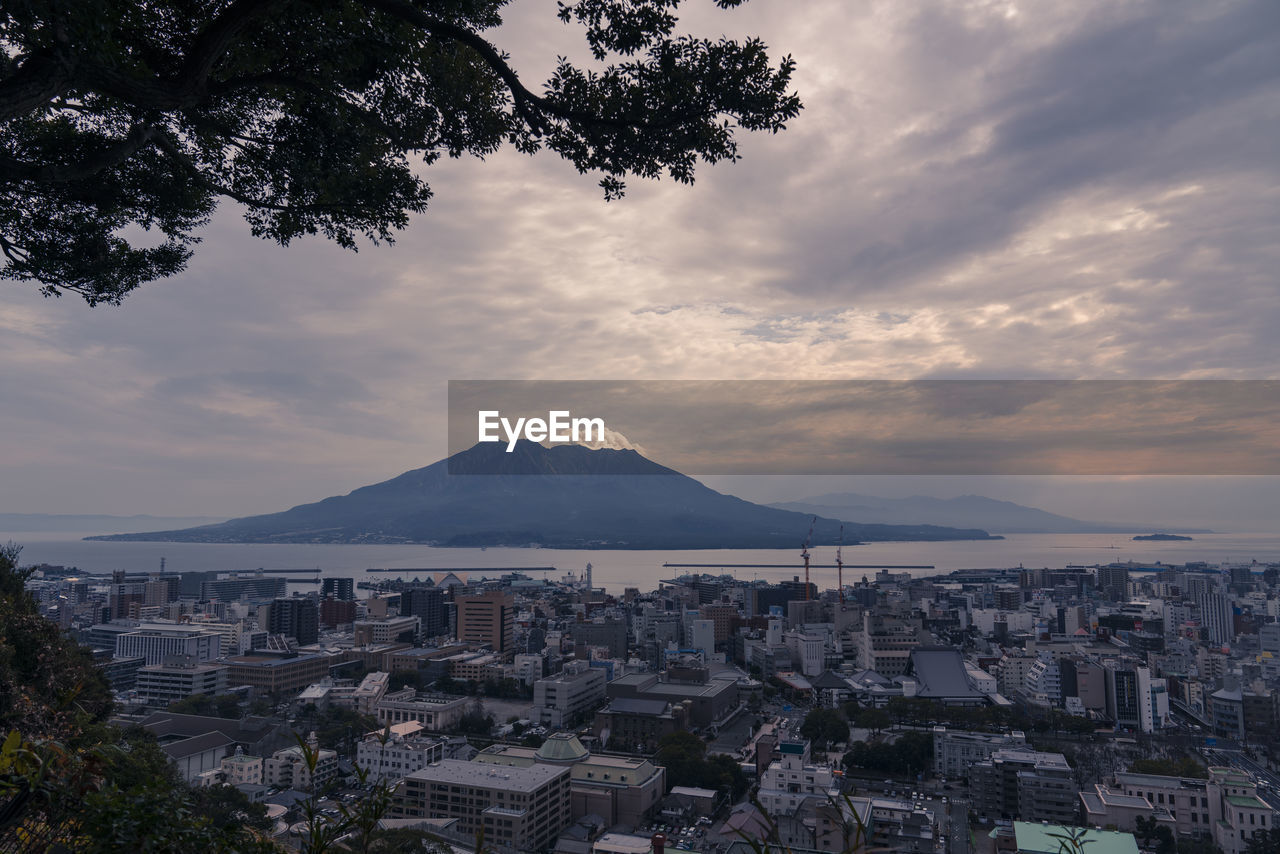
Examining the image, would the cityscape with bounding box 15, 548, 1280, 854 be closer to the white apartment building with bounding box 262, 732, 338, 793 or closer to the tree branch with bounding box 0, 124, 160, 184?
Answer: the white apartment building with bounding box 262, 732, 338, 793

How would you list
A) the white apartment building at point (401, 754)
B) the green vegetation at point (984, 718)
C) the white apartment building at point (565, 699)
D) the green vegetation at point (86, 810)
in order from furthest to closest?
the white apartment building at point (565, 699) → the green vegetation at point (984, 718) → the white apartment building at point (401, 754) → the green vegetation at point (86, 810)

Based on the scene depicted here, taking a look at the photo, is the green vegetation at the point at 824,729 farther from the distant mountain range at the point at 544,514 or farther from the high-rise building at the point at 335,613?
the distant mountain range at the point at 544,514

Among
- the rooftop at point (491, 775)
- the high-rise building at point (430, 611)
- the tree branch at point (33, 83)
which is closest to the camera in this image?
the tree branch at point (33, 83)

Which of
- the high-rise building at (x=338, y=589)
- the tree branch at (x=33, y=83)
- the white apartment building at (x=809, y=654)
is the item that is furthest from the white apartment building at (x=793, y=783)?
the high-rise building at (x=338, y=589)

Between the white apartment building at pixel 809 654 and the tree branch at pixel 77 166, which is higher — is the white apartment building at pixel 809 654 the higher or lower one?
the lower one

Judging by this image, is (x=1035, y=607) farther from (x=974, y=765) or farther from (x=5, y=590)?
(x=5, y=590)

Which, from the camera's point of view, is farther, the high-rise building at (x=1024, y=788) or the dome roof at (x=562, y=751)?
the dome roof at (x=562, y=751)

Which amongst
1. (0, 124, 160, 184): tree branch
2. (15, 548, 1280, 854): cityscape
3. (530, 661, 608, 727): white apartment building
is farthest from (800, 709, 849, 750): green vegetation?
(0, 124, 160, 184): tree branch

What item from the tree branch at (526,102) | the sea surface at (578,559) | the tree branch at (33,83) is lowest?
the sea surface at (578,559)
